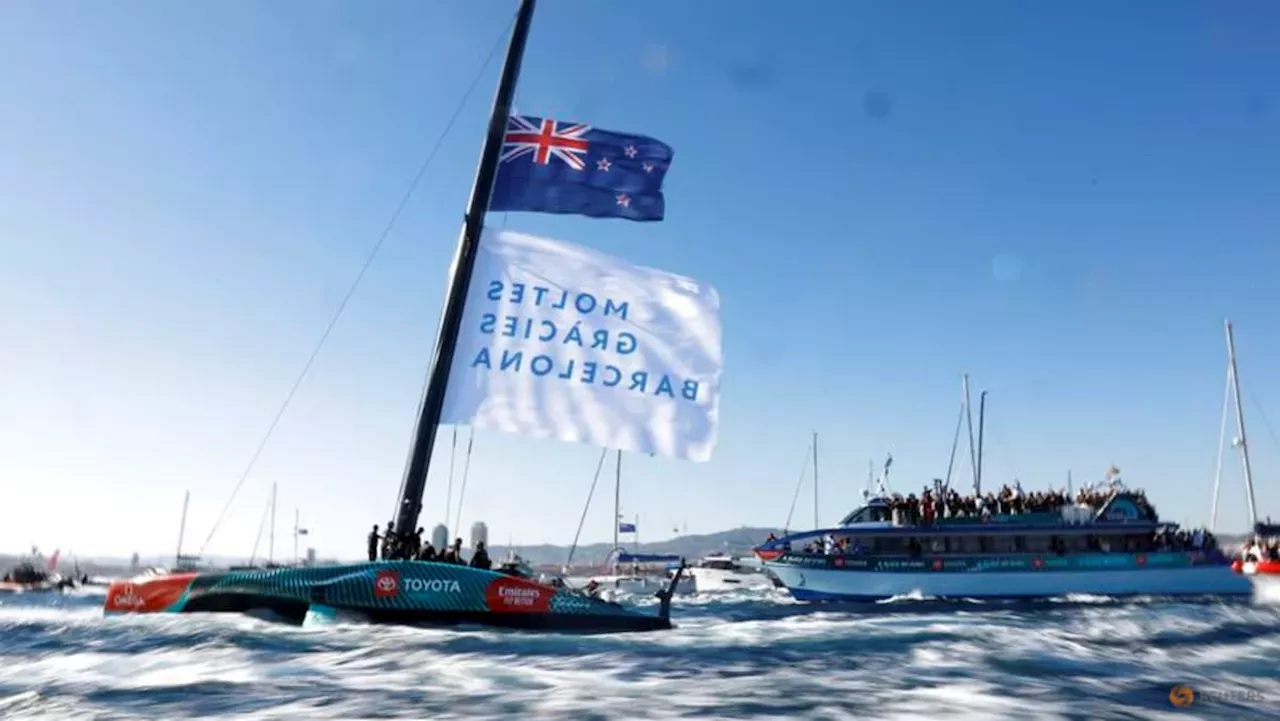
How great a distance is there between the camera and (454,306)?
1554 centimetres

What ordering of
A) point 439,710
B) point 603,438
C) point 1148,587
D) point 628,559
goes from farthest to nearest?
point 628,559, point 1148,587, point 603,438, point 439,710

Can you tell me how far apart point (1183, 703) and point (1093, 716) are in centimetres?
141

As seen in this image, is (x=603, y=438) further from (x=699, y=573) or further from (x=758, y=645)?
(x=699, y=573)

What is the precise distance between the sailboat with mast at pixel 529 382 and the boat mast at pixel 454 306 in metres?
0.03

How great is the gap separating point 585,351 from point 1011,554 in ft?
88.8

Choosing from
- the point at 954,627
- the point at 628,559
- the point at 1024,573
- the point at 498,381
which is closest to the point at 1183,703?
the point at 954,627

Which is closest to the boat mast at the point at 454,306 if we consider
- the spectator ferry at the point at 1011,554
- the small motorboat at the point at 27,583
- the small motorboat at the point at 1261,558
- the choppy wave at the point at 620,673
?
the choppy wave at the point at 620,673

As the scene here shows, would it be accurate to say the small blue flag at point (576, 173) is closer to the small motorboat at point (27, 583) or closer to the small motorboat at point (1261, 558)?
the small motorboat at point (1261, 558)

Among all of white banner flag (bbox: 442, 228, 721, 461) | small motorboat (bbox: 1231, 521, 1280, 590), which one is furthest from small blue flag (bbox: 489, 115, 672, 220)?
small motorboat (bbox: 1231, 521, 1280, 590)

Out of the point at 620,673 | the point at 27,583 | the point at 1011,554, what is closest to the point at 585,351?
the point at 620,673

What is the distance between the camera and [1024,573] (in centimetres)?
3491

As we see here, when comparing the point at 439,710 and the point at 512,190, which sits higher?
the point at 512,190

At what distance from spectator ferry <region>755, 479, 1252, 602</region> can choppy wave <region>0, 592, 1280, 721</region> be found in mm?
19886

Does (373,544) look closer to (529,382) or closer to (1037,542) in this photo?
(529,382)
